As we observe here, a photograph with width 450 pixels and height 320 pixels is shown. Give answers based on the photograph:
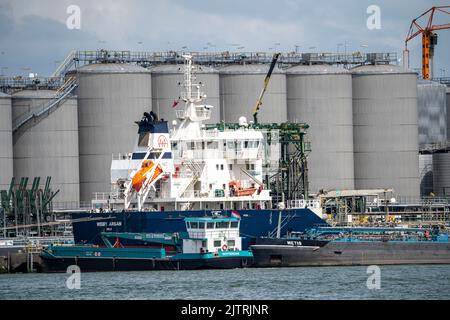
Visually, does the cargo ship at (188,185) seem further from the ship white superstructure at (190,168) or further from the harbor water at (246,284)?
the harbor water at (246,284)

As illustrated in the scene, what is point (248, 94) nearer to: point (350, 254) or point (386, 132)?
point (386, 132)

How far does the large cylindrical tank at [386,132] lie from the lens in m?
80.4

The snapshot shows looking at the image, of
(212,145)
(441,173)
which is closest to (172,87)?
(212,145)

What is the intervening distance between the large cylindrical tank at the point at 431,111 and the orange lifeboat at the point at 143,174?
170ft

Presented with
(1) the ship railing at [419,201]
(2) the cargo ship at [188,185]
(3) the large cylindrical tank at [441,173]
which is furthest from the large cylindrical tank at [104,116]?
(3) the large cylindrical tank at [441,173]

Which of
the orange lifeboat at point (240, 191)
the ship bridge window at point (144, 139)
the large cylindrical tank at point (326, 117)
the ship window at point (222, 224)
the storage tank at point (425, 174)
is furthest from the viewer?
the storage tank at point (425, 174)

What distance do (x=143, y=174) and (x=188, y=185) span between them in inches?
107

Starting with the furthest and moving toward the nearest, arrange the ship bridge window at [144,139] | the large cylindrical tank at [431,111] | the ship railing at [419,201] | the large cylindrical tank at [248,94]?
the large cylindrical tank at [431,111]
the ship railing at [419,201]
the large cylindrical tank at [248,94]
the ship bridge window at [144,139]

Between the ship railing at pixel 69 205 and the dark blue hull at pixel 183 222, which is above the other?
the ship railing at pixel 69 205

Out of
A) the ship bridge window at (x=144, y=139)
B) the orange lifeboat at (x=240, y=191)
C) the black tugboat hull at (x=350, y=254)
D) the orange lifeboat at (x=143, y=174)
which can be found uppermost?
Result: the ship bridge window at (x=144, y=139)

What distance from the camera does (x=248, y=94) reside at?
78.4 m

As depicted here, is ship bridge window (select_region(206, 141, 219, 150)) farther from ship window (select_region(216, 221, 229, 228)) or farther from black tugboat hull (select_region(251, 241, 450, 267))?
black tugboat hull (select_region(251, 241, 450, 267))
